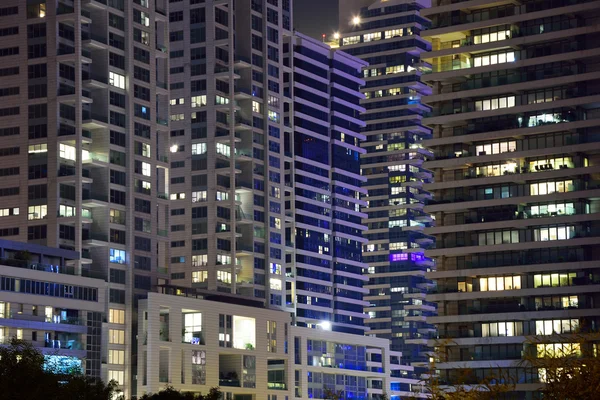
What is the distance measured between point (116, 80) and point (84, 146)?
12512 millimetres

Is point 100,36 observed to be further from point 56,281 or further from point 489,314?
point 489,314

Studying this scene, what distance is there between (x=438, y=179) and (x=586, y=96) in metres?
24.9

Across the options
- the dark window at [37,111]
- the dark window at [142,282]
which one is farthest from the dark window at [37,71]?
the dark window at [142,282]

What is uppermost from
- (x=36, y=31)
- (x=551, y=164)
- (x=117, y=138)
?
(x=36, y=31)

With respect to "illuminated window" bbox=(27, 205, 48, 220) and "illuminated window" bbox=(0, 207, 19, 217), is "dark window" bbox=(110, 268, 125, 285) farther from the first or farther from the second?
"illuminated window" bbox=(0, 207, 19, 217)

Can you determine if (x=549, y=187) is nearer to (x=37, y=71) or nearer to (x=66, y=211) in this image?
(x=66, y=211)

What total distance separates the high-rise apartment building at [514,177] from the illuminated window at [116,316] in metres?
45.2

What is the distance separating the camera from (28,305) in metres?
161

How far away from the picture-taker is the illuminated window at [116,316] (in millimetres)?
180250

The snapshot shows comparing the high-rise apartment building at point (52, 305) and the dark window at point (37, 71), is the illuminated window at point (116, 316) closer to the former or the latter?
the high-rise apartment building at point (52, 305)

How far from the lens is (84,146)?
184125 millimetres

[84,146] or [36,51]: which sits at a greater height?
[36,51]

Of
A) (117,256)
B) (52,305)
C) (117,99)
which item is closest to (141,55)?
(117,99)

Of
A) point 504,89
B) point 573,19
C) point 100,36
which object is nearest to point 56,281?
point 100,36
